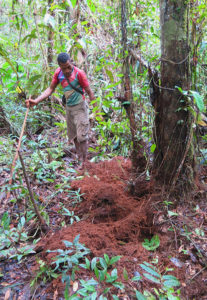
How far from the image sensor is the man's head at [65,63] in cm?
340

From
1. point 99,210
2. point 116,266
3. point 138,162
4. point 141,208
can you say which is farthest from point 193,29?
point 116,266

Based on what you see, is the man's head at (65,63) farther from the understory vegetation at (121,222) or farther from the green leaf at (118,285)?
the green leaf at (118,285)

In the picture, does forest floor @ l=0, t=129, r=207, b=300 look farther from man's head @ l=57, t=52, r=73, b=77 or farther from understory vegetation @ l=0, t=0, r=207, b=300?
man's head @ l=57, t=52, r=73, b=77

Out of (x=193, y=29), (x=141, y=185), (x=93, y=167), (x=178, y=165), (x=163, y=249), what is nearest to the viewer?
(x=163, y=249)

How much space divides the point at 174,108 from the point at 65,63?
1826mm

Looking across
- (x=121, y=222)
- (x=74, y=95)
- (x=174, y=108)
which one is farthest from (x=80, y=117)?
(x=121, y=222)

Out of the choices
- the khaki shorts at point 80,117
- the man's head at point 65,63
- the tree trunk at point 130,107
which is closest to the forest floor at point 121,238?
the tree trunk at point 130,107

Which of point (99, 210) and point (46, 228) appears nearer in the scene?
point (46, 228)

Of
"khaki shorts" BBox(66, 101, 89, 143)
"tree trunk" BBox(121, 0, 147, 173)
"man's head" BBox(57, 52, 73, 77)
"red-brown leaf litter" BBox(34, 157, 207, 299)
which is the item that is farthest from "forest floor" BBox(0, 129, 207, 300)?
"man's head" BBox(57, 52, 73, 77)

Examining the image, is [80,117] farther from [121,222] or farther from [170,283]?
[170,283]

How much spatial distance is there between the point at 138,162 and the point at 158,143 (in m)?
0.54

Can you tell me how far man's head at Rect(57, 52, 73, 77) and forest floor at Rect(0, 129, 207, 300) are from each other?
61.4 inches

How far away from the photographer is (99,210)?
106 inches

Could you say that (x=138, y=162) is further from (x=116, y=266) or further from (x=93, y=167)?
(x=116, y=266)
